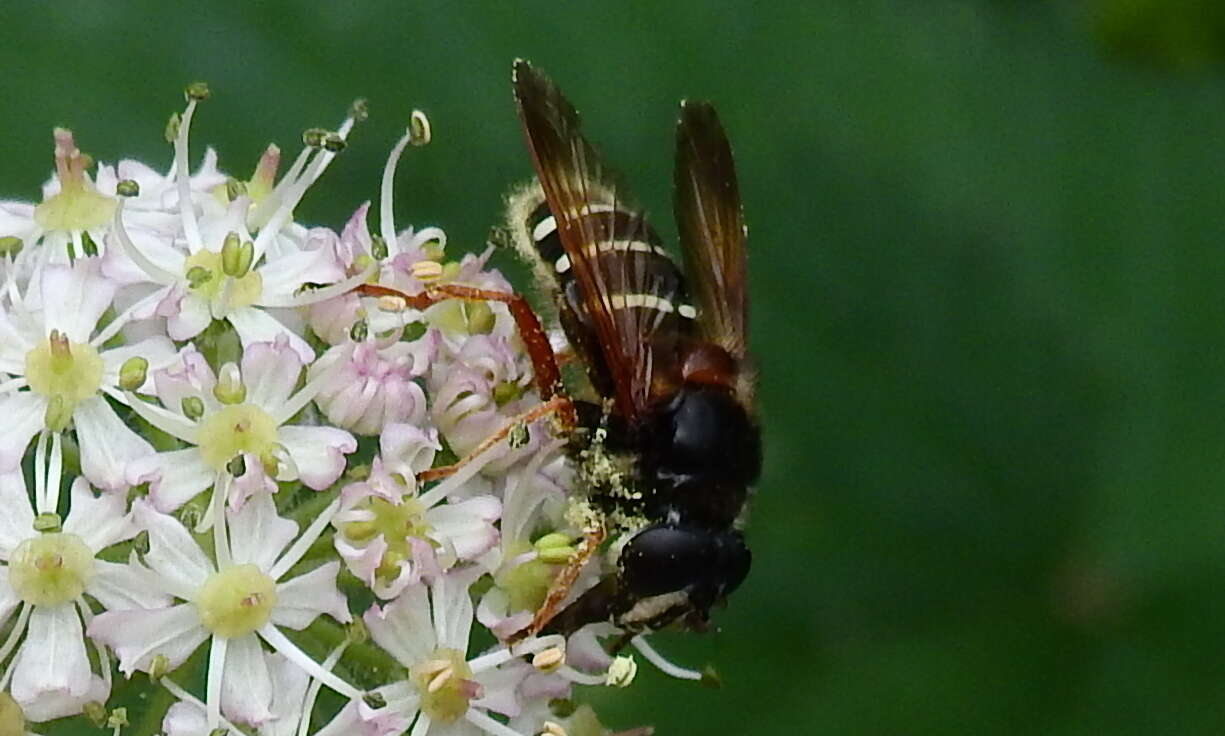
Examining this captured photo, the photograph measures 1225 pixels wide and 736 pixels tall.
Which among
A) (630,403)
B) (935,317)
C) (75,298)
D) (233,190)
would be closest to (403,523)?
(630,403)

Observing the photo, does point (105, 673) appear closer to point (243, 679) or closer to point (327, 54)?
point (243, 679)

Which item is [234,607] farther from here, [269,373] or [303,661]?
[269,373]

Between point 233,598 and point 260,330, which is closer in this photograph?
point 233,598

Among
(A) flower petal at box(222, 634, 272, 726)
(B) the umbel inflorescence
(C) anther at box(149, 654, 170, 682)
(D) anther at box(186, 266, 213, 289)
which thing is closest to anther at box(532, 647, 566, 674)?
(B) the umbel inflorescence

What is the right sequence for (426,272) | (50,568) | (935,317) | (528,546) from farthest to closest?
(935,317), (426,272), (528,546), (50,568)

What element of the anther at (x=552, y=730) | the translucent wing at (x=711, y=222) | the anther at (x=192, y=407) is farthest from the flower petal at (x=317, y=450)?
the translucent wing at (x=711, y=222)

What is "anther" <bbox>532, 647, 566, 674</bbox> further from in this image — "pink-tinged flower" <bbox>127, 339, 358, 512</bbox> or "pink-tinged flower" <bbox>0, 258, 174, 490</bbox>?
"pink-tinged flower" <bbox>0, 258, 174, 490</bbox>
